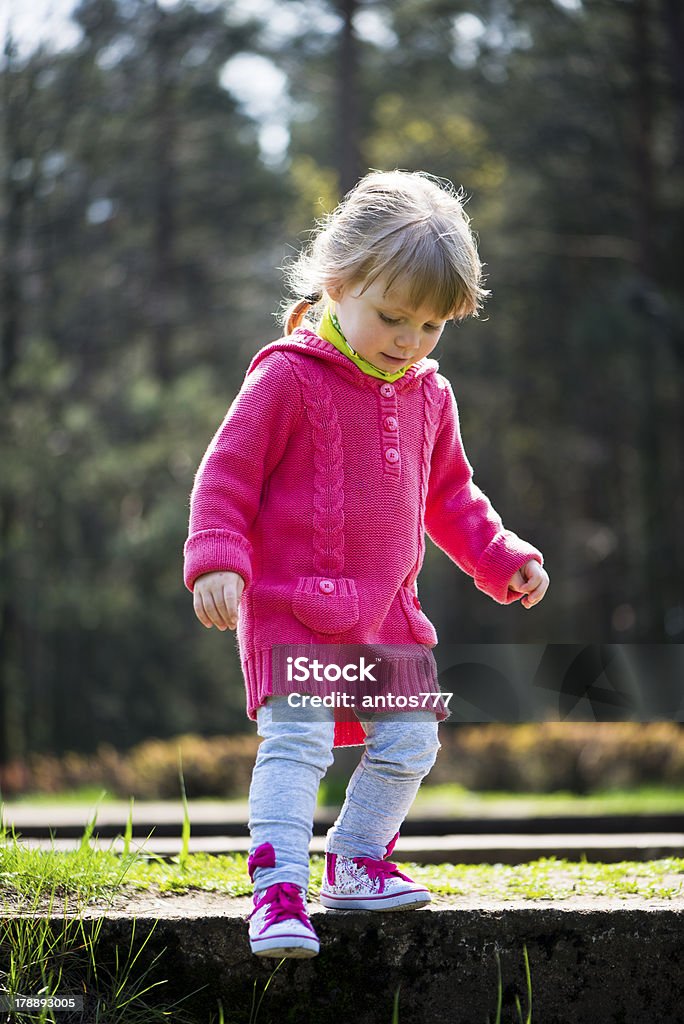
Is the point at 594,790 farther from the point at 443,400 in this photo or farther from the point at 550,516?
the point at 550,516

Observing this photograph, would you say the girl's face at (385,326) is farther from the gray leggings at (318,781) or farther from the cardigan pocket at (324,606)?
the gray leggings at (318,781)

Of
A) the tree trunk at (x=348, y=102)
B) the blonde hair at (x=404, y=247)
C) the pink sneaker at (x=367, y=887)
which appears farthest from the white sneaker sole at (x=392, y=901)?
the tree trunk at (x=348, y=102)

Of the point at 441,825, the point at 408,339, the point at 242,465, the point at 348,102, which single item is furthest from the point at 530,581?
the point at 348,102

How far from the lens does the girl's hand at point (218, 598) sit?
240 cm

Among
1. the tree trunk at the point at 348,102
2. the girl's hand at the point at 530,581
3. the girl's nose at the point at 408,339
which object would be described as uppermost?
the tree trunk at the point at 348,102

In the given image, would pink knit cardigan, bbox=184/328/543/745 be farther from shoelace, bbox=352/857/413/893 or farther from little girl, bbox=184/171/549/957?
shoelace, bbox=352/857/413/893

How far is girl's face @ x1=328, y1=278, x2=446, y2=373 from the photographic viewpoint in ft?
8.63

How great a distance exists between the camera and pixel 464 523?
2975 mm

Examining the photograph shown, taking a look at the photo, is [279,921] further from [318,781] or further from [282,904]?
[318,781]

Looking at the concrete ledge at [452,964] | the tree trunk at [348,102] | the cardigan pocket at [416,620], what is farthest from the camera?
the tree trunk at [348,102]

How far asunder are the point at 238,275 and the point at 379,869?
1870cm

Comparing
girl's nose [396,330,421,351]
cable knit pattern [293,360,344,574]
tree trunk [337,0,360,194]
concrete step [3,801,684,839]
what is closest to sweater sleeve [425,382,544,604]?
girl's nose [396,330,421,351]

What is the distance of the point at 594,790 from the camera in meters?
9.52

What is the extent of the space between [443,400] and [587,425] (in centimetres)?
2002
